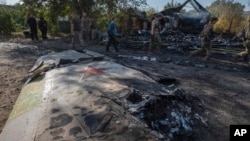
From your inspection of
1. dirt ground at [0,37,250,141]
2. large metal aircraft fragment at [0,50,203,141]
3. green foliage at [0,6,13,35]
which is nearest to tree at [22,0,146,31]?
green foliage at [0,6,13,35]

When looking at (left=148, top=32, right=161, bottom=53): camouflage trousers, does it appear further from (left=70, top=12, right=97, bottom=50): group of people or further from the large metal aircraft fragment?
the large metal aircraft fragment

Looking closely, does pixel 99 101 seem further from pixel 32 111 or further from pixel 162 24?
pixel 162 24

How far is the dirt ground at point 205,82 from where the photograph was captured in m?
5.31

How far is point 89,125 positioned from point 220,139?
82.2 inches

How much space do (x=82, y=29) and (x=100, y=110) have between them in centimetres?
1192

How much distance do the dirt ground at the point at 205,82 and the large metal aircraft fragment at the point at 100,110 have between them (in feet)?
1.66

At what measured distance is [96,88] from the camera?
431 centimetres

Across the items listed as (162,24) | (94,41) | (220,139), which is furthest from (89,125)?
(162,24)

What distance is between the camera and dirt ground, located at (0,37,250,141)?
531cm

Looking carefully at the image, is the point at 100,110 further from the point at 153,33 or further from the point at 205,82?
the point at 153,33

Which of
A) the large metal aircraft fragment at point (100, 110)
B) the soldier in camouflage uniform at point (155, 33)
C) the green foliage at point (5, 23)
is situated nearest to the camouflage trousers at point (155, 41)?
the soldier in camouflage uniform at point (155, 33)

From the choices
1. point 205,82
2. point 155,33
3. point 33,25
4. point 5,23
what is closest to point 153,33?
point 155,33

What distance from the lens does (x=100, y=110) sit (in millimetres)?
3652

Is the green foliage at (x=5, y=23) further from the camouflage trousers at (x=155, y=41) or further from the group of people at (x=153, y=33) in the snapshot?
the camouflage trousers at (x=155, y=41)
